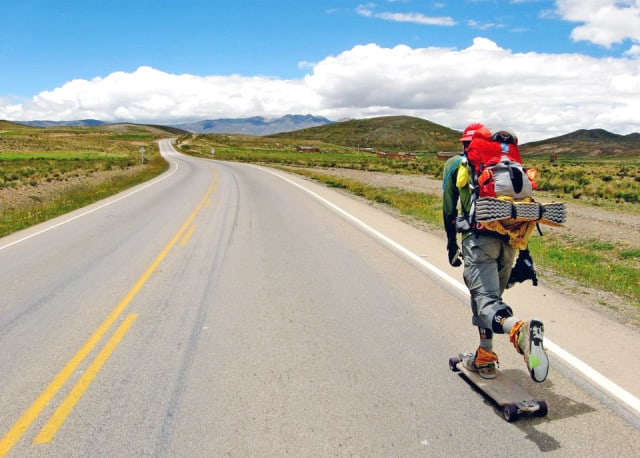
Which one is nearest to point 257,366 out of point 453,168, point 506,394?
point 506,394

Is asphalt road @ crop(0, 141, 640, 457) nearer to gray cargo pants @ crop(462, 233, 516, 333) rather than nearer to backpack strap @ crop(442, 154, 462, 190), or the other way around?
gray cargo pants @ crop(462, 233, 516, 333)

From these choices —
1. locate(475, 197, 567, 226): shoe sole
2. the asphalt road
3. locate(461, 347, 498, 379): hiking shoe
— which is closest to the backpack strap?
locate(475, 197, 567, 226): shoe sole

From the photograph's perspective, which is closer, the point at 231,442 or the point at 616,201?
the point at 231,442

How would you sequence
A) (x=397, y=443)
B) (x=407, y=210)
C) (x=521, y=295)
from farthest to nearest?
1. (x=407, y=210)
2. (x=521, y=295)
3. (x=397, y=443)

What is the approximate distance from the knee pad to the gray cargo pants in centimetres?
2

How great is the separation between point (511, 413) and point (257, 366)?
88.7 inches

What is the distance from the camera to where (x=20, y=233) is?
44.0ft

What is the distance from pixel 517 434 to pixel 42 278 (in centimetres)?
761

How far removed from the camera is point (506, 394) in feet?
13.0

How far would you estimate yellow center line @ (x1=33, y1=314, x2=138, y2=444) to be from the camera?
360 centimetres

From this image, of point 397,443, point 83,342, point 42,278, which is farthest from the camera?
point 42,278

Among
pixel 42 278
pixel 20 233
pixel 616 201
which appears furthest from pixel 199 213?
pixel 616 201

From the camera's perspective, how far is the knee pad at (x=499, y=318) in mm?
3877

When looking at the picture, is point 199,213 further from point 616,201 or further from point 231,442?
point 616,201
